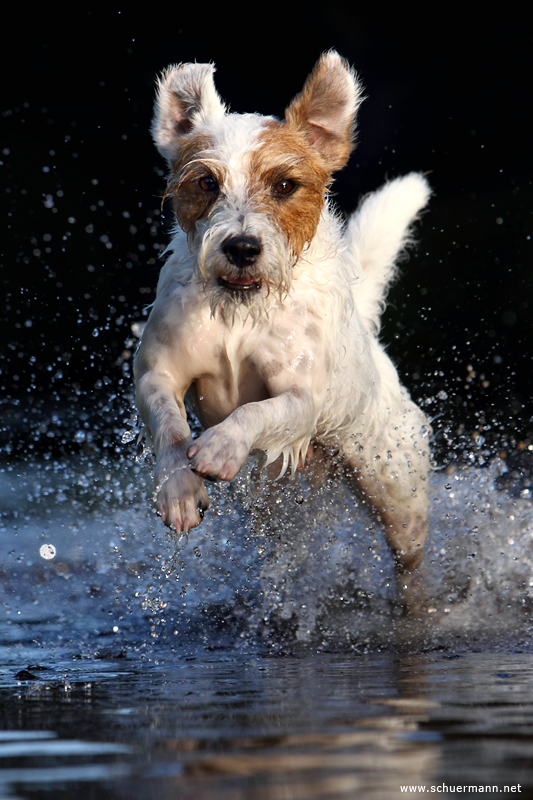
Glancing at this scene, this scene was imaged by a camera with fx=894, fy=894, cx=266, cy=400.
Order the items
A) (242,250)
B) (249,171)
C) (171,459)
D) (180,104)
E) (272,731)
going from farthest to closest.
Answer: (180,104)
(249,171)
(242,250)
(171,459)
(272,731)

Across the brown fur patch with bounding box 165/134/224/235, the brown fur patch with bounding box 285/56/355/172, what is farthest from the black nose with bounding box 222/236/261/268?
the brown fur patch with bounding box 285/56/355/172

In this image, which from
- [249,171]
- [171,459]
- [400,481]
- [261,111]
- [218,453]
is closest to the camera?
[218,453]

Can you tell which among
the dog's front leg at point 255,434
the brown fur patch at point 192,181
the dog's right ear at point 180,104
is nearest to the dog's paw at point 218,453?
the dog's front leg at point 255,434

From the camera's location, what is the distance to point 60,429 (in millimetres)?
9477

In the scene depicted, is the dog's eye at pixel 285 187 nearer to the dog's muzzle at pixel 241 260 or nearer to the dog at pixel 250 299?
the dog at pixel 250 299

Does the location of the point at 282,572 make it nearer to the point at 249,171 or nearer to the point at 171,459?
the point at 171,459

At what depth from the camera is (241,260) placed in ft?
9.96

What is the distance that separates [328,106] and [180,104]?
0.59 metres

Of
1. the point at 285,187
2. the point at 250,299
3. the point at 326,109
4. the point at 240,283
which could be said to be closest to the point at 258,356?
the point at 250,299

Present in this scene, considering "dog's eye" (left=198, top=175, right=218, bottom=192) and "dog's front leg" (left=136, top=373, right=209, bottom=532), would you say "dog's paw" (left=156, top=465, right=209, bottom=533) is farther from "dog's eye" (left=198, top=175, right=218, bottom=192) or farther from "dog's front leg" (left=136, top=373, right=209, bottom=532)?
"dog's eye" (left=198, top=175, right=218, bottom=192)

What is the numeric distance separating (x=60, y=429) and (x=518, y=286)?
5136mm

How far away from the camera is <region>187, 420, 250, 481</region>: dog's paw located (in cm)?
268

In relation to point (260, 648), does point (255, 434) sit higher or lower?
higher

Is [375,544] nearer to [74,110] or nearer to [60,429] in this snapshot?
[60,429]
